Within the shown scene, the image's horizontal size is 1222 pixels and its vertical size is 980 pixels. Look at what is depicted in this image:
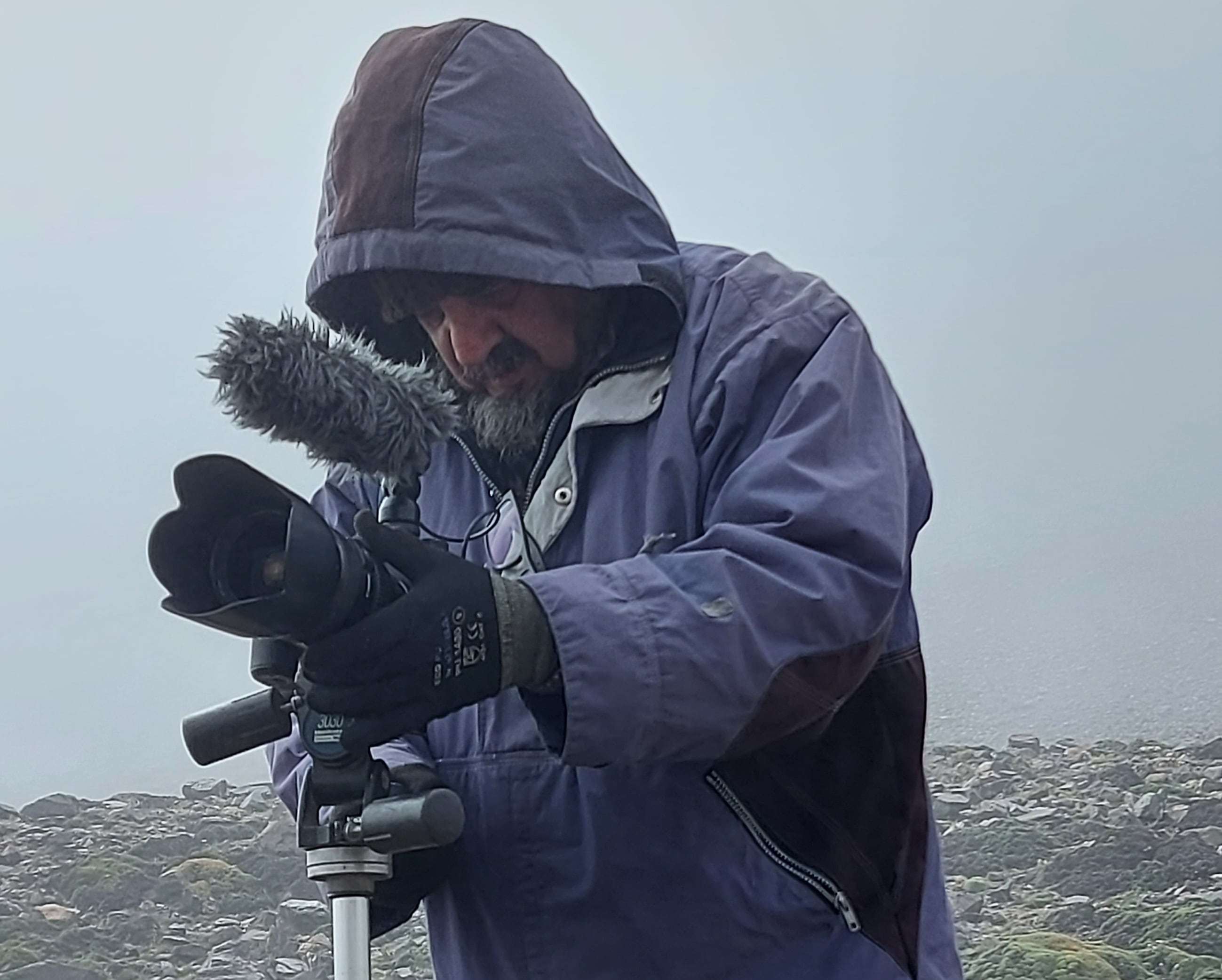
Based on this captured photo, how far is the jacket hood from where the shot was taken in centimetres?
86

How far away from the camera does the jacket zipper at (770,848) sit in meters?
0.79

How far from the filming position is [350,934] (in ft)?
2.52

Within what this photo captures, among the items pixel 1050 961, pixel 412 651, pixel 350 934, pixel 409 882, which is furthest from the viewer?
pixel 1050 961

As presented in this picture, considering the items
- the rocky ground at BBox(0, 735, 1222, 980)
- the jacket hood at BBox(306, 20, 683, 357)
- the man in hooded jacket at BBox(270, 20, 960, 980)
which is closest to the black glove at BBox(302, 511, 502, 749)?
the man in hooded jacket at BBox(270, 20, 960, 980)

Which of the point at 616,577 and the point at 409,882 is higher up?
the point at 616,577

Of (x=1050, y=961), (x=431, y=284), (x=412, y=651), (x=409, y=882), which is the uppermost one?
(x=431, y=284)

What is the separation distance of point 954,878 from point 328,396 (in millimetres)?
1071

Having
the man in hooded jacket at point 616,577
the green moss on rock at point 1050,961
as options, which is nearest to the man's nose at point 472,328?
the man in hooded jacket at point 616,577

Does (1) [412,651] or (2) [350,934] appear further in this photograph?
(2) [350,934]

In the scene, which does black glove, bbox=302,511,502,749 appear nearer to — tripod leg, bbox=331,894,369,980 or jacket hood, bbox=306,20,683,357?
tripod leg, bbox=331,894,369,980

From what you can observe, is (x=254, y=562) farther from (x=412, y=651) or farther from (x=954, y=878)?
(x=954, y=878)

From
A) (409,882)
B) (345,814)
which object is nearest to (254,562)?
(345,814)

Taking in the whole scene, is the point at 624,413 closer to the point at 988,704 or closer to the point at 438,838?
the point at 438,838

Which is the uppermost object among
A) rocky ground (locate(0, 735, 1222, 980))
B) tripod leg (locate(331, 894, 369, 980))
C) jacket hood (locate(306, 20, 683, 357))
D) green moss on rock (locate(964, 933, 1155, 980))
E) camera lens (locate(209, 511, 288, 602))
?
jacket hood (locate(306, 20, 683, 357))
